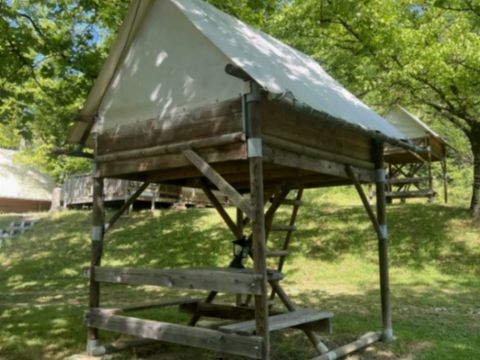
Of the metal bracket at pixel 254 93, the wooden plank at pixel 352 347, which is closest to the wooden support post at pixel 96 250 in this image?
the metal bracket at pixel 254 93

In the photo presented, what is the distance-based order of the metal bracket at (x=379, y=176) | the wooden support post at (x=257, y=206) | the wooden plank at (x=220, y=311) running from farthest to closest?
the metal bracket at (x=379, y=176) < the wooden plank at (x=220, y=311) < the wooden support post at (x=257, y=206)

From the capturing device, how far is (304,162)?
21.4ft

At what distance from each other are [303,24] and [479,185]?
8263mm

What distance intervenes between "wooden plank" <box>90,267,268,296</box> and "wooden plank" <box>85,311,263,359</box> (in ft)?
1.65

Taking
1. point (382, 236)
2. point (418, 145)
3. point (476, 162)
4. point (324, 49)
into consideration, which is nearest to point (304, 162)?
point (382, 236)

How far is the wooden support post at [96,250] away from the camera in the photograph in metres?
7.12

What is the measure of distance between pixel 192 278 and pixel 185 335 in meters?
0.69

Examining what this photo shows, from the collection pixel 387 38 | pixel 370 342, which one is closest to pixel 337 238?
pixel 387 38

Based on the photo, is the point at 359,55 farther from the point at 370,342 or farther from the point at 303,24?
the point at 370,342

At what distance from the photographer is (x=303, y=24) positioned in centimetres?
1648

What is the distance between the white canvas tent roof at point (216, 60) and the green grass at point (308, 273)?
10.8 ft

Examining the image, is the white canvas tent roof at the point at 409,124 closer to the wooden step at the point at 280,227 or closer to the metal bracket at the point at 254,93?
the wooden step at the point at 280,227

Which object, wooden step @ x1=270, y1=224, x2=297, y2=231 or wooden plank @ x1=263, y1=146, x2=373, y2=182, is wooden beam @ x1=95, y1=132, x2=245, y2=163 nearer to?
wooden plank @ x1=263, y1=146, x2=373, y2=182

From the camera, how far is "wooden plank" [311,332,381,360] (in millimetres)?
6398
